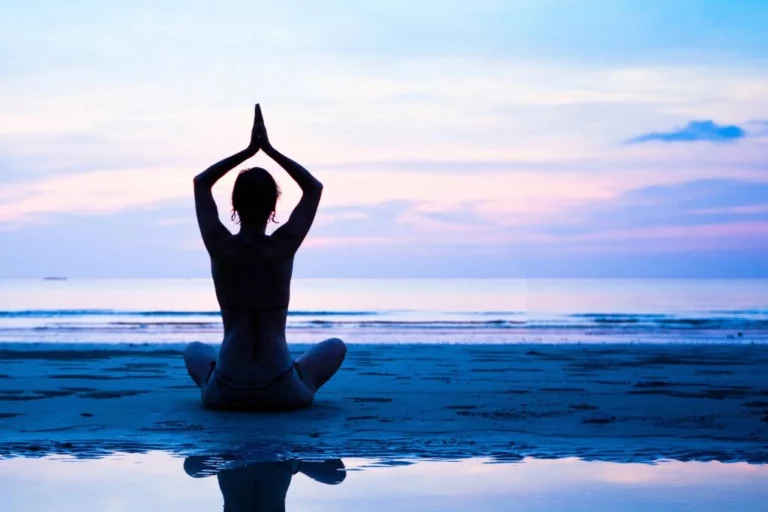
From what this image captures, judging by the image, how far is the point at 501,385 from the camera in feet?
26.9

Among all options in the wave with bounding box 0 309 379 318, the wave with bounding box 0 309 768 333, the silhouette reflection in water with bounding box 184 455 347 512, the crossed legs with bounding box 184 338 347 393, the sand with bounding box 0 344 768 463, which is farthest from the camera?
the wave with bounding box 0 309 379 318

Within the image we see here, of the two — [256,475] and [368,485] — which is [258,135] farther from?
[368,485]

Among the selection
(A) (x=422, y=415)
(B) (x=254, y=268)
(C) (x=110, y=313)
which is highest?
(C) (x=110, y=313)

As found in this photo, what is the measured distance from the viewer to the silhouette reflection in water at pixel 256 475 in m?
3.51

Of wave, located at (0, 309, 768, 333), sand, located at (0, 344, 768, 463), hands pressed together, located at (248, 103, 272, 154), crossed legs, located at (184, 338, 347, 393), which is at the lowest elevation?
sand, located at (0, 344, 768, 463)

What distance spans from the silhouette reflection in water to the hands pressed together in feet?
6.71

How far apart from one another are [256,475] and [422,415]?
225cm

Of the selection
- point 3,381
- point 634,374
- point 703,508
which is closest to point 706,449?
point 703,508

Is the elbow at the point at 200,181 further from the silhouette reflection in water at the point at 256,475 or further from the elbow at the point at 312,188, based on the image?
the silhouette reflection in water at the point at 256,475

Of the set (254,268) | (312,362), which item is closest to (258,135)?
(254,268)

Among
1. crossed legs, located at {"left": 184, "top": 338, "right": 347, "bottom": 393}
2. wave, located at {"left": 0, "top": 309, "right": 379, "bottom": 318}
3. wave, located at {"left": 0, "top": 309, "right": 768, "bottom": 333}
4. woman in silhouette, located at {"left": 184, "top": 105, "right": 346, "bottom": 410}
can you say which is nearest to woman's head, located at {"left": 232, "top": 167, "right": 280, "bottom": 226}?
woman in silhouette, located at {"left": 184, "top": 105, "right": 346, "bottom": 410}

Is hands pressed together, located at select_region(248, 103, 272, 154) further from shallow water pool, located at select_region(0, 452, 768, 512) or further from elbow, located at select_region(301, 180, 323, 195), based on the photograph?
shallow water pool, located at select_region(0, 452, 768, 512)

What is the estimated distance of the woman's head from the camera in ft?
18.5

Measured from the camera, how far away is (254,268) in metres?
5.75
